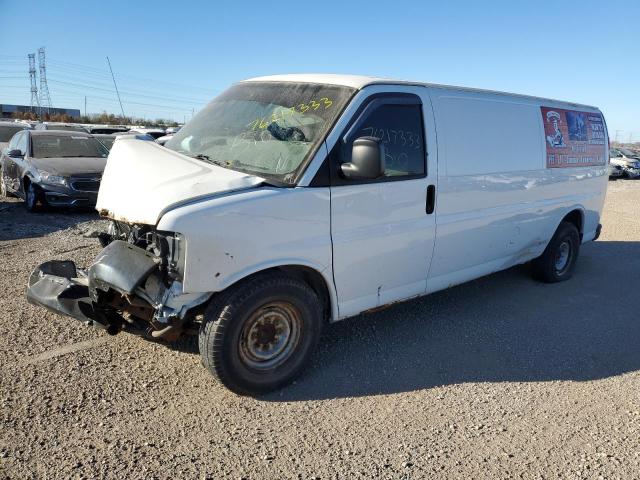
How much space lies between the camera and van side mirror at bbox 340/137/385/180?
3527 mm

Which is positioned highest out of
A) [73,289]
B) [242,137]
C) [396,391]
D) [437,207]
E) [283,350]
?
[242,137]

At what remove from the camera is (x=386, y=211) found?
3994mm

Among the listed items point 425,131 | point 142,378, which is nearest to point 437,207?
point 425,131

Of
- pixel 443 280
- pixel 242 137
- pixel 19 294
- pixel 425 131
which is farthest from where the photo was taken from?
pixel 19 294

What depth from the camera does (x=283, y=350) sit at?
3703 millimetres

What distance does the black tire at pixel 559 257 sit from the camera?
21.0 ft

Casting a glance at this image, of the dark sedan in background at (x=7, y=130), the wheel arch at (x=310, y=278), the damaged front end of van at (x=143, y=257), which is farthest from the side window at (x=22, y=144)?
the wheel arch at (x=310, y=278)

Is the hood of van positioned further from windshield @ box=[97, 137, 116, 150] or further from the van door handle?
windshield @ box=[97, 137, 116, 150]

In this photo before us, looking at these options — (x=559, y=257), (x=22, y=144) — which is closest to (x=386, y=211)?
(x=559, y=257)

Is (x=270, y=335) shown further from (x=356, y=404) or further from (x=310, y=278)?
(x=356, y=404)

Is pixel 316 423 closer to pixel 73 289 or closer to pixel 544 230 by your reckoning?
pixel 73 289

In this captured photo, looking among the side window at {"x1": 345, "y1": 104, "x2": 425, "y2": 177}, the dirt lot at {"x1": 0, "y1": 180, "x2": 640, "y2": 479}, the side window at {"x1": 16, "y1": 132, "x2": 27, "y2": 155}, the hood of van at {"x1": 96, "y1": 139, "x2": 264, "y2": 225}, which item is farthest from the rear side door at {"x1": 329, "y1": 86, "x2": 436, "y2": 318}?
the side window at {"x1": 16, "y1": 132, "x2": 27, "y2": 155}

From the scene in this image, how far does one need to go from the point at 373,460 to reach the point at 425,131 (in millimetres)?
2634

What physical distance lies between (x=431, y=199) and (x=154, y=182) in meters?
2.25
